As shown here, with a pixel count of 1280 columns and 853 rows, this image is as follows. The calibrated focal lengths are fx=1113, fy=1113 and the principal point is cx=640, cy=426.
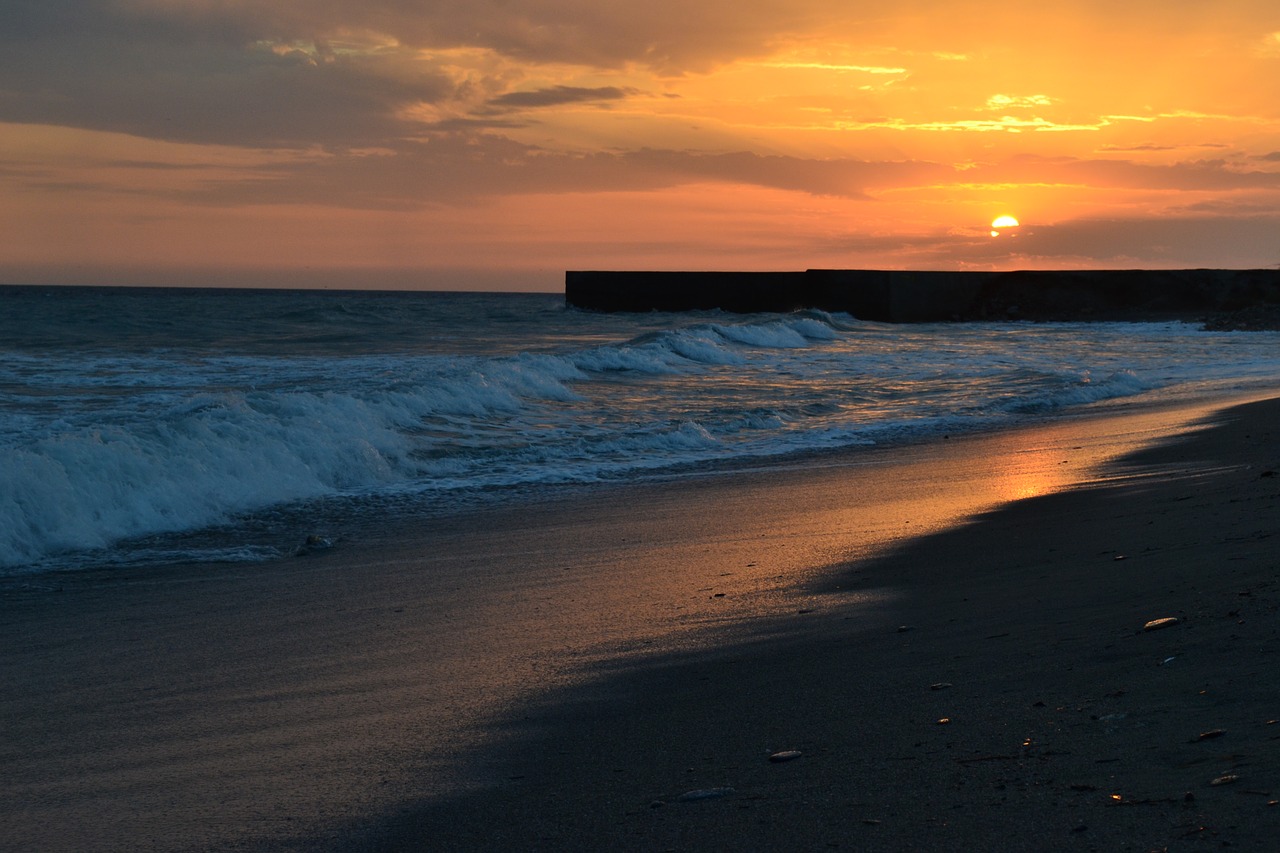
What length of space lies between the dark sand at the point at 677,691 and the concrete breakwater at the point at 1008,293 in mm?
48495

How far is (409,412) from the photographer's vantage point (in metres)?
12.2

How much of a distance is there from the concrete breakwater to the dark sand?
48.5 metres

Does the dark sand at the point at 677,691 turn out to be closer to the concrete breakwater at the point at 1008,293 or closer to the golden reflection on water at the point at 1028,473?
the golden reflection on water at the point at 1028,473

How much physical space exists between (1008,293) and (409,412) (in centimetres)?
4845

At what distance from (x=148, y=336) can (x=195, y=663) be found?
27.1 meters

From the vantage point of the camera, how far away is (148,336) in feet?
94.2

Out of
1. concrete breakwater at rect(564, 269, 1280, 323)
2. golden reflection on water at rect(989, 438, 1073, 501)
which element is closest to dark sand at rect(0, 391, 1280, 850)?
golden reflection on water at rect(989, 438, 1073, 501)

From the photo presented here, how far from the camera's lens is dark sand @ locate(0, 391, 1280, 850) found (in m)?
2.49

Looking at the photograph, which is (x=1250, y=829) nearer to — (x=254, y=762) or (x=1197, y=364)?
(x=254, y=762)

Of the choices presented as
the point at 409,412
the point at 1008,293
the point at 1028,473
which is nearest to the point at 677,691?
the point at 1028,473

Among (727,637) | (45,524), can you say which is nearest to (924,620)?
(727,637)

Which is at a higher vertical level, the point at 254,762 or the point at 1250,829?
the point at 1250,829

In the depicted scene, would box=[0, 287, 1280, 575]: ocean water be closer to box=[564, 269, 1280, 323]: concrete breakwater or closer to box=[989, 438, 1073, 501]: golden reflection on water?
box=[989, 438, 1073, 501]: golden reflection on water

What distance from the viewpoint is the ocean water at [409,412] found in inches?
287
